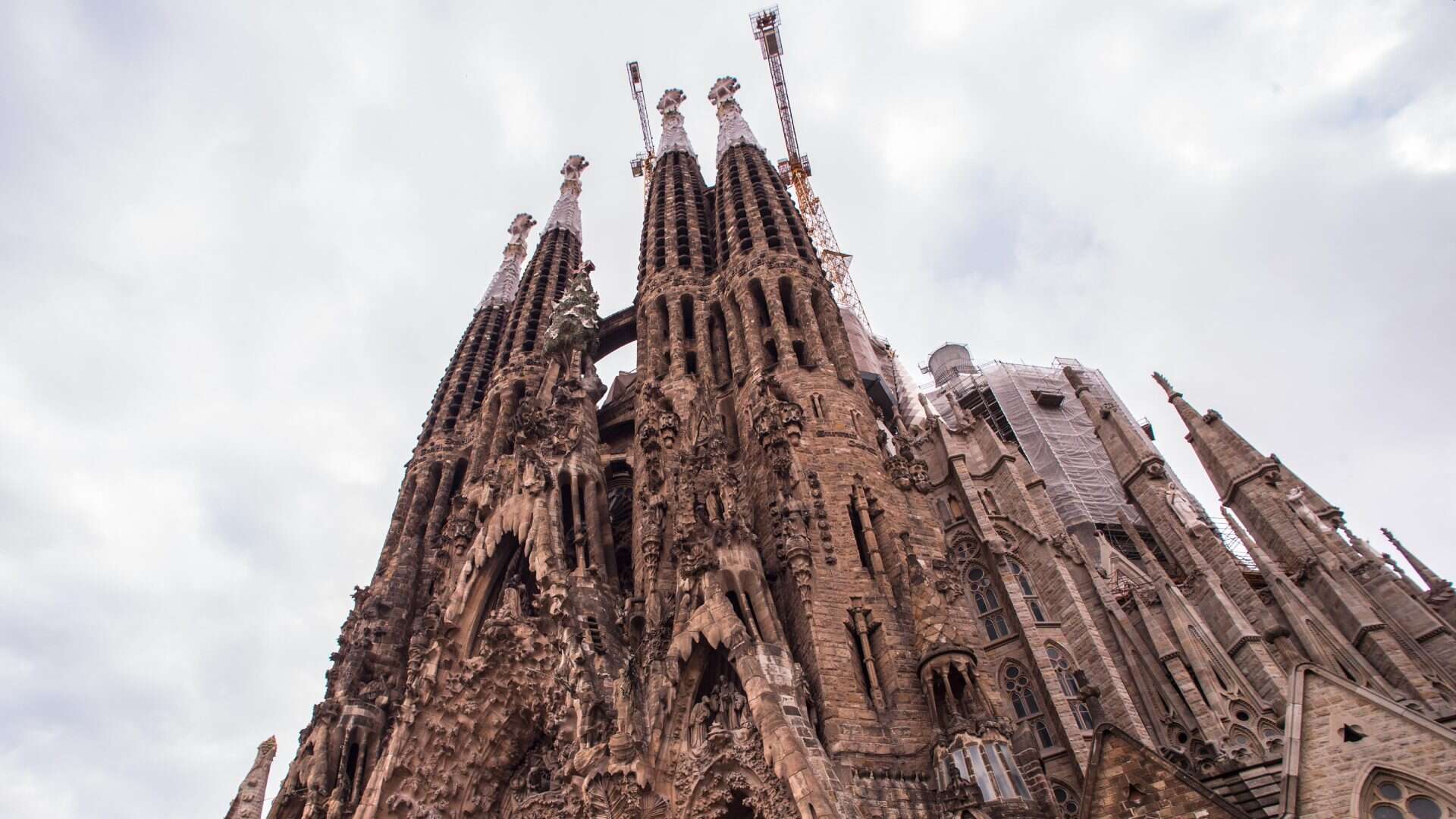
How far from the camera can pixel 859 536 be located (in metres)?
15.2

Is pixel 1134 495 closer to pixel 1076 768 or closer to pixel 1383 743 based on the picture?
pixel 1076 768

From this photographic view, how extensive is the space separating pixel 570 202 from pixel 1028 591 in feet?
110

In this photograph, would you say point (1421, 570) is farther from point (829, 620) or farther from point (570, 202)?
point (570, 202)

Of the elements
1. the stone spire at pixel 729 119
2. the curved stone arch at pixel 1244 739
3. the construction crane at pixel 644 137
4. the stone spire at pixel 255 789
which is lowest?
the curved stone arch at pixel 1244 739

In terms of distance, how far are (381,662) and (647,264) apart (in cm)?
1418

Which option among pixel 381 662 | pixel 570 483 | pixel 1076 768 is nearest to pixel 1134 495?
pixel 1076 768

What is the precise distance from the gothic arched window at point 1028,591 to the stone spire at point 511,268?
27.1 metres

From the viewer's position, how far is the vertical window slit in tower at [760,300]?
2220cm

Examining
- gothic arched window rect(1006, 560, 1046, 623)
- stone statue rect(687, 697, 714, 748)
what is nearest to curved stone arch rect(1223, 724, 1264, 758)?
gothic arched window rect(1006, 560, 1046, 623)

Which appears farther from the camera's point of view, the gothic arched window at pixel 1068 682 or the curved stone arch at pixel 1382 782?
the gothic arched window at pixel 1068 682

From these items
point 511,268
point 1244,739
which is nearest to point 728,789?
point 1244,739

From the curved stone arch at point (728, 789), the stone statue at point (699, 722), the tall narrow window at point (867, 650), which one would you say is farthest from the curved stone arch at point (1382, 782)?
the stone statue at point (699, 722)

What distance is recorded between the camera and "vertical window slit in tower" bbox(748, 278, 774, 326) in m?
22.2

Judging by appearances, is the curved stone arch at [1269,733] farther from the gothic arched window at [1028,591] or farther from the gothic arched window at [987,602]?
the gothic arched window at [987,602]
